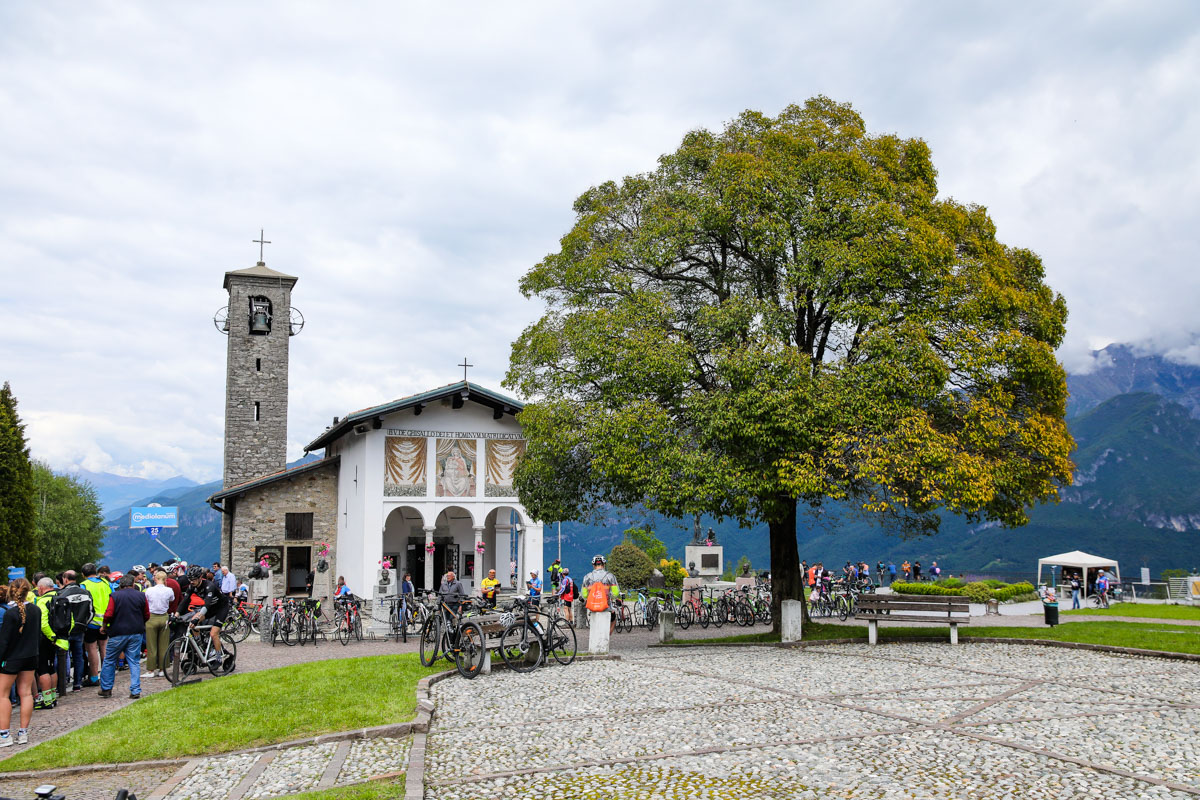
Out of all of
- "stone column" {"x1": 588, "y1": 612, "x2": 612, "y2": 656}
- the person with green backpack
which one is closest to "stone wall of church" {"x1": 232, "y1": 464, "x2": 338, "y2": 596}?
the person with green backpack

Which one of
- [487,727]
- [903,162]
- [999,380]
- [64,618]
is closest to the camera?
[487,727]

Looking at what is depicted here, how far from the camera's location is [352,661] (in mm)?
14234

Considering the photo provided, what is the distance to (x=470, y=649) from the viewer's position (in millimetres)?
12344

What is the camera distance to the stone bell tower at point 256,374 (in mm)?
33625

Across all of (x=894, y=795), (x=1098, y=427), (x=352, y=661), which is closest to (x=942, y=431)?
(x=894, y=795)

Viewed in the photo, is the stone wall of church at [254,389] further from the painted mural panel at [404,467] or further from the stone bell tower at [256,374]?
the painted mural panel at [404,467]

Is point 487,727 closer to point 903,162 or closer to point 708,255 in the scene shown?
point 708,255

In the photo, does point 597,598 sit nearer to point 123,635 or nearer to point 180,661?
point 180,661

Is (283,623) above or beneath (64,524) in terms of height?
beneath

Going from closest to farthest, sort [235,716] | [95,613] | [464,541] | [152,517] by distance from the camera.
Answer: [235,716]
[95,613]
[464,541]
[152,517]

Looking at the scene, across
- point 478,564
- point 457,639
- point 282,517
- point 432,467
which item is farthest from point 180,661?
point 282,517

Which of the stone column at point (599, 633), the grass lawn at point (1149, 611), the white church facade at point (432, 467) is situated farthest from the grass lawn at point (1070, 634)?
the white church facade at point (432, 467)

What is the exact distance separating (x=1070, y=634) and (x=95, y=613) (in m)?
17.4

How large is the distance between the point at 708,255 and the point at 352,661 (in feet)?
35.0
